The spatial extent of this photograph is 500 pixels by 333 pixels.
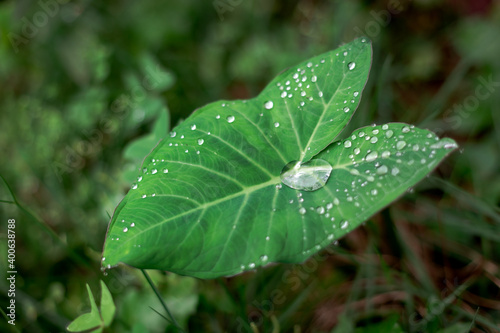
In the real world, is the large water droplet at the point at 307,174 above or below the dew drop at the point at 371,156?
below

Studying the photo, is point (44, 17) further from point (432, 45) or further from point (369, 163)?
point (432, 45)

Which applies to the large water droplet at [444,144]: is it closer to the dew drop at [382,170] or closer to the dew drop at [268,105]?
the dew drop at [382,170]

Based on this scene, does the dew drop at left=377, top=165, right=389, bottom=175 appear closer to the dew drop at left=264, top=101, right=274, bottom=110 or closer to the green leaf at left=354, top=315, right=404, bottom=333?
the dew drop at left=264, top=101, right=274, bottom=110

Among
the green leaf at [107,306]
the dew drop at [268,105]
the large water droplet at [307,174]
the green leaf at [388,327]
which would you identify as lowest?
the green leaf at [388,327]

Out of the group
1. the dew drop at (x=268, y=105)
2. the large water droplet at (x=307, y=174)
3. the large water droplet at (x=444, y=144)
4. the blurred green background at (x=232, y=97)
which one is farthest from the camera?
the blurred green background at (x=232, y=97)

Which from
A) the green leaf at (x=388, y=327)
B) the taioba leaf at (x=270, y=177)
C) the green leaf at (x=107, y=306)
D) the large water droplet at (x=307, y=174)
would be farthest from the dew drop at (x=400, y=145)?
the green leaf at (x=107, y=306)

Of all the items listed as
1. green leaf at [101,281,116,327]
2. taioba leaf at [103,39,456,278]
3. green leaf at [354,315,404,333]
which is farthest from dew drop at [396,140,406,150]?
green leaf at [101,281,116,327]

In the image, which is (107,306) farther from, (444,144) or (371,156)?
(444,144)

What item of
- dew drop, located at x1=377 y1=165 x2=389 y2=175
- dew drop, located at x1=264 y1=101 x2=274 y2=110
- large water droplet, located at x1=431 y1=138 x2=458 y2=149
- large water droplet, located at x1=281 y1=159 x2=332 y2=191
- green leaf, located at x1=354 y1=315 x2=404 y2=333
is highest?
dew drop, located at x1=264 y1=101 x2=274 y2=110

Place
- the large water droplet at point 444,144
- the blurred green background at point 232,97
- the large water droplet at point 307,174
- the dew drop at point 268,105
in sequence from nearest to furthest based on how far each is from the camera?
1. the large water droplet at point 444,144
2. the large water droplet at point 307,174
3. the dew drop at point 268,105
4. the blurred green background at point 232,97
